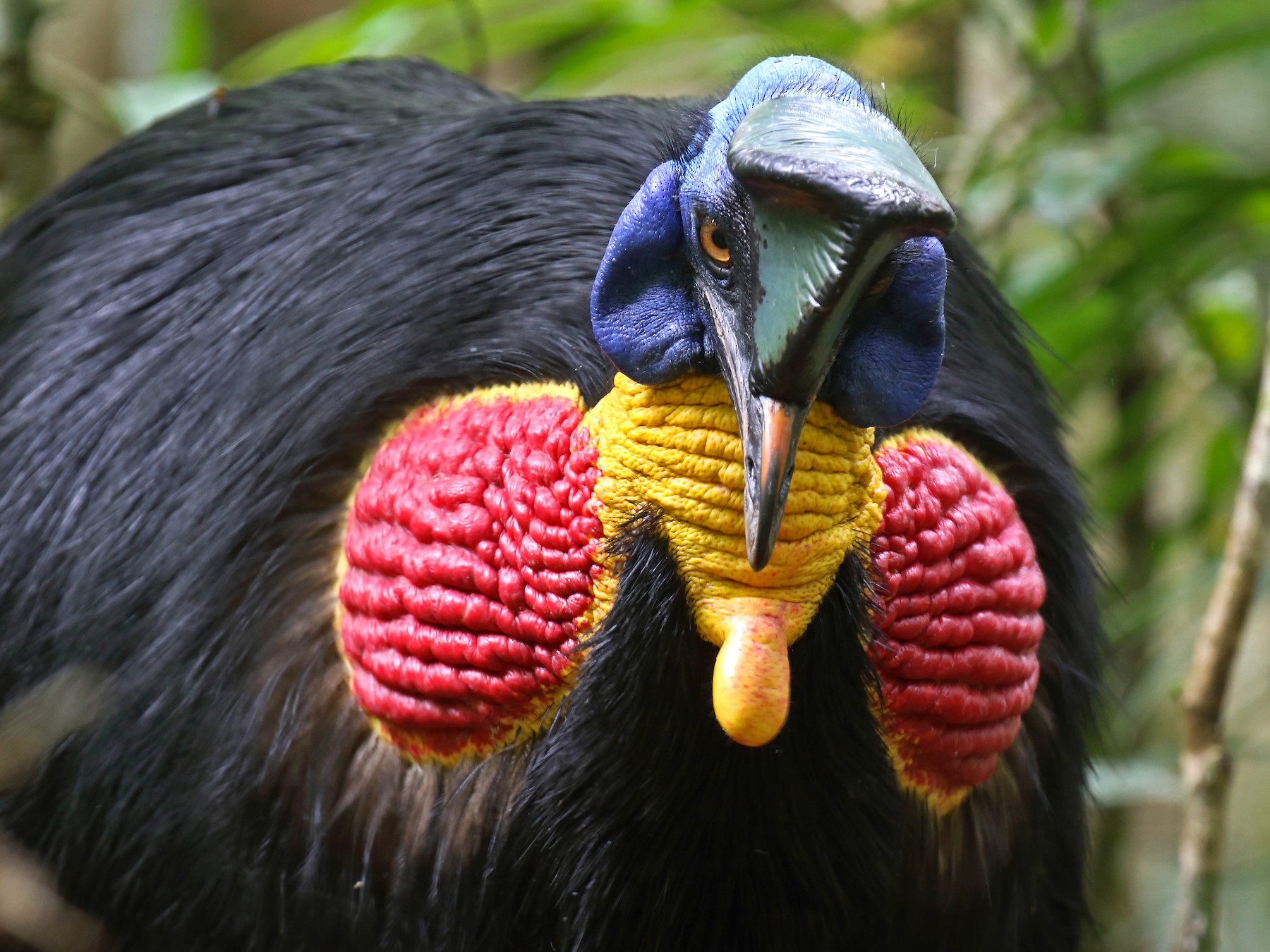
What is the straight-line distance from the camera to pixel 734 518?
3.44ft

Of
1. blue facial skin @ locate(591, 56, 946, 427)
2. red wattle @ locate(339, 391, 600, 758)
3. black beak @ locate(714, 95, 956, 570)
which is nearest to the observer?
black beak @ locate(714, 95, 956, 570)

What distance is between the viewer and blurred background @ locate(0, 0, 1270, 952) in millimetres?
2057

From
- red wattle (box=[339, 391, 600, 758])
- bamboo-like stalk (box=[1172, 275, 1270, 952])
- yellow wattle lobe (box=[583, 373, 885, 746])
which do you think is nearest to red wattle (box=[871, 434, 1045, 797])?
yellow wattle lobe (box=[583, 373, 885, 746])

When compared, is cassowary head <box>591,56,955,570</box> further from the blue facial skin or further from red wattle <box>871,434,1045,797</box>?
Result: red wattle <box>871,434,1045,797</box>

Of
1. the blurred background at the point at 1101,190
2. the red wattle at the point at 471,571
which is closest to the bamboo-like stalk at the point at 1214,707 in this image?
the blurred background at the point at 1101,190

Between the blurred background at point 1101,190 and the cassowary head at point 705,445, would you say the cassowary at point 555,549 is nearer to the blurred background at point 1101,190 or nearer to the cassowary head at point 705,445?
the cassowary head at point 705,445

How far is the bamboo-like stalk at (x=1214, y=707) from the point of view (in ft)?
4.96

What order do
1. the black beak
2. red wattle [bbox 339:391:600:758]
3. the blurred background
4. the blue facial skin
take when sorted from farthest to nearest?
the blurred background
red wattle [bbox 339:391:600:758]
the blue facial skin
the black beak

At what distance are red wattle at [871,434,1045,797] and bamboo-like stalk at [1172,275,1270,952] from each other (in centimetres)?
34

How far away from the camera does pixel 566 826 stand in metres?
1.16

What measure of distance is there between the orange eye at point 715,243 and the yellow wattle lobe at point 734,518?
0.29 ft

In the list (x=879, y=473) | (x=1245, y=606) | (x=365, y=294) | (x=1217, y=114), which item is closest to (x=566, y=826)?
(x=879, y=473)

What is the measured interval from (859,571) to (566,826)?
288 millimetres

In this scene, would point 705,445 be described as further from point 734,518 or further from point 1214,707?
point 1214,707
